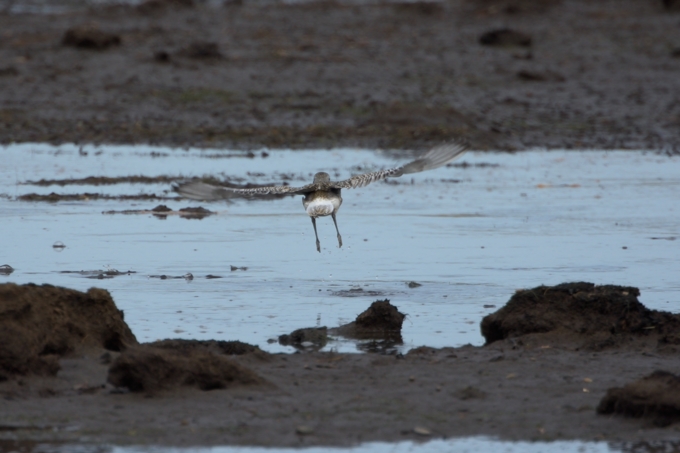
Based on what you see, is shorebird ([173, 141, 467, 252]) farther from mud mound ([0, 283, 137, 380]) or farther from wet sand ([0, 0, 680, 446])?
wet sand ([0, 0, 680, 446])

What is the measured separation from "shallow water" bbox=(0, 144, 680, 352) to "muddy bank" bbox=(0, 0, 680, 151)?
162cm

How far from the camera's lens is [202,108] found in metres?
21.1

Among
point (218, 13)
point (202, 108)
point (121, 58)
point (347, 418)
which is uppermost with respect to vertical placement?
point (218, 13)

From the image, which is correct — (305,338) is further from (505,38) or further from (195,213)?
(505,38)

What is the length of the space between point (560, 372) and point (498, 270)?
11.3 ft

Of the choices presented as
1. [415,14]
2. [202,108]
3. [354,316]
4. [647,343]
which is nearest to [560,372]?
[647,343]

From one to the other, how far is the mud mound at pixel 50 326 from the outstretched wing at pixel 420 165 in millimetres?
3159

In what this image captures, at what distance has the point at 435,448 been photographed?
6.28 meters

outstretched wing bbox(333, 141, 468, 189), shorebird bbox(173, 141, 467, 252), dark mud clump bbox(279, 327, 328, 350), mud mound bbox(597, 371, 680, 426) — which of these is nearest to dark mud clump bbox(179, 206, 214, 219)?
shorebird bbox(173, 141, 467, 252)

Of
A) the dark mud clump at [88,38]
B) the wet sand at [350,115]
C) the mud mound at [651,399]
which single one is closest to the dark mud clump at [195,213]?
the wet sand at [350,115]

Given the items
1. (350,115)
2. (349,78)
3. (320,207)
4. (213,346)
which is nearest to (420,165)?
(320,207)

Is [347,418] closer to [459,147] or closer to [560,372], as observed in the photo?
[560,372]

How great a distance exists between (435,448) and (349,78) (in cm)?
1790

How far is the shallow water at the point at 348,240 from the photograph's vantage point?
31.2 feet
